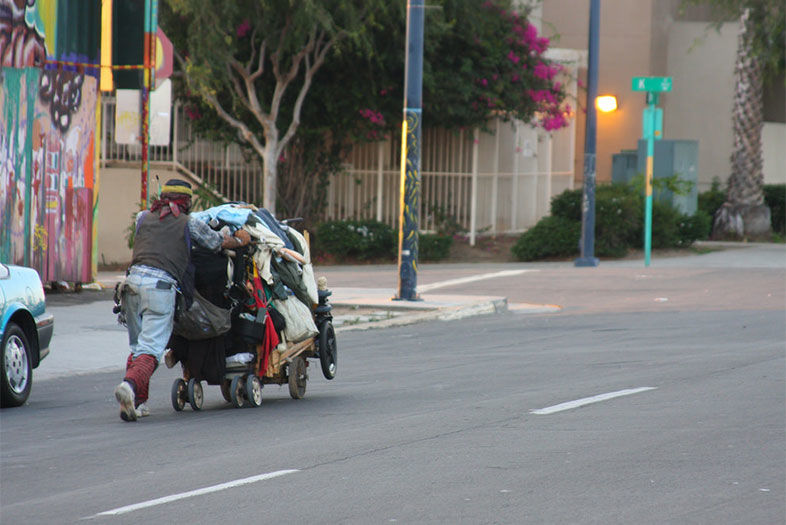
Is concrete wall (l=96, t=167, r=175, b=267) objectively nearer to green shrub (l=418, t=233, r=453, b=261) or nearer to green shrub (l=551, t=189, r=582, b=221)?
green shrub (l=418, t=233, r=453, b=261)

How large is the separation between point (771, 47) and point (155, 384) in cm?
2159

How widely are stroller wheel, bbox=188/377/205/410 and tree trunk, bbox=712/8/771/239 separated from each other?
80.2 ft

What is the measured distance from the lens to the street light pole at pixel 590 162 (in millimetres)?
25688

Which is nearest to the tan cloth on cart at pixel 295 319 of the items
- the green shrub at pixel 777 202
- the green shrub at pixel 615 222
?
the green shrub at pixel 615 222

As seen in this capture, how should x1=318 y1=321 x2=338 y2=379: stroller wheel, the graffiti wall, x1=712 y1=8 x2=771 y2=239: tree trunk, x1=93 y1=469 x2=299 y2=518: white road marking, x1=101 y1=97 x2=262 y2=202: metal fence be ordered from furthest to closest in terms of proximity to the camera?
x1=712 y1=8 x2=771 y2=239: tree trunk
x1=101 y1=97 x2=262 y2=202: metal fence
the graffiti wall
x1=318 y1=321 x2=338 y2=379: stroller wheel
x1=93 y1=469 x2=299 y2=518: white road marking

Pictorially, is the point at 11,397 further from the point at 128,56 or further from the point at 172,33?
the point at 172,33

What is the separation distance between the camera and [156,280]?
30.4ft

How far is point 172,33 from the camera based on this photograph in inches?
1066

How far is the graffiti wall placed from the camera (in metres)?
17.7

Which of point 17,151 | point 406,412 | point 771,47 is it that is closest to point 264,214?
point 406,412

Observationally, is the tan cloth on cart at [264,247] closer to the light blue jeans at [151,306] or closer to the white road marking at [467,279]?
the light blue jeans at [151,306]

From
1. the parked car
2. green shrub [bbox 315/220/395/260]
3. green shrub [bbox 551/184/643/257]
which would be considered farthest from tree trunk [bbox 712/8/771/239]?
the parked car

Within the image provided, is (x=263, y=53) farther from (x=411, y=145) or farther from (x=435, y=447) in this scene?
(x=435, y=447)

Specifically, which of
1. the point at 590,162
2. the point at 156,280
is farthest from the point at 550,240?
the point at 156,280
